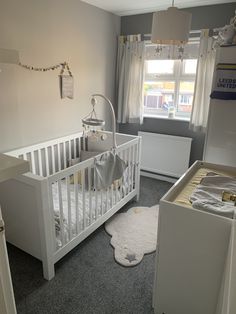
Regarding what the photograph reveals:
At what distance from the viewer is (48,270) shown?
1841 millimetres

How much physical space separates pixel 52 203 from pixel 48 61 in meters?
1.63

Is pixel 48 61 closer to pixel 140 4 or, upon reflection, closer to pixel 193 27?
pixel 140 4

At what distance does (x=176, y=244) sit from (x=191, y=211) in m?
0.23

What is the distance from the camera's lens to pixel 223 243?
1222mm

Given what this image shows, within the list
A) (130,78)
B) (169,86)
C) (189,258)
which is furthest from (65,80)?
(189,258)

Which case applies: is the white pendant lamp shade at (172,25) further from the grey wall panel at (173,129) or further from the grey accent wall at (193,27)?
the grey wall panel at (173,129)

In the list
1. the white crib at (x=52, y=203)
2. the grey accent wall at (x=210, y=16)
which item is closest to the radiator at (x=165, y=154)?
the white crib at (x=52, y=203)

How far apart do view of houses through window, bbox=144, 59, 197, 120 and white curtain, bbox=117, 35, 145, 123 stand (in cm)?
21

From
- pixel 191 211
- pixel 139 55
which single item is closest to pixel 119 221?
pixel 191 211

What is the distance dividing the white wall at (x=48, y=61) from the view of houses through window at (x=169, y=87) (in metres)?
0.73

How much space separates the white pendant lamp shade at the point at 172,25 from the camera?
1.79 metres

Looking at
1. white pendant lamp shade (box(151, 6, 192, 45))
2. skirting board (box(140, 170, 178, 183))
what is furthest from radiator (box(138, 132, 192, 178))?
white pendant lamp shade (box(151, 6, 192, 45))

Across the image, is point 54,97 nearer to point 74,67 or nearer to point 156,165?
point 74,67

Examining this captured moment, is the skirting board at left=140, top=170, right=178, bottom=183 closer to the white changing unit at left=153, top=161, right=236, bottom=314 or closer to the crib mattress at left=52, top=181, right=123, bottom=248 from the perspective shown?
the crib mattress at left=52, top=181, right=123, bottom=248
